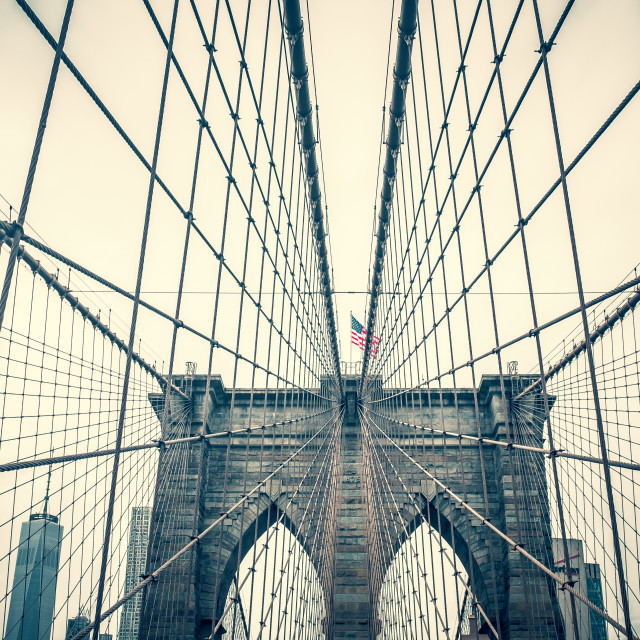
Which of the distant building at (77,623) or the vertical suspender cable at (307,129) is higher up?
the vertical suspender cable at (307,129)

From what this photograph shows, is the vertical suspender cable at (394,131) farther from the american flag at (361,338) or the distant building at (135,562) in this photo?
the distant building at (135,562)

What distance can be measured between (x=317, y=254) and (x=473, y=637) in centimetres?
962

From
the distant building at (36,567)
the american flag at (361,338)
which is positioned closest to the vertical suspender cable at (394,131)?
the american flag at (361,338)

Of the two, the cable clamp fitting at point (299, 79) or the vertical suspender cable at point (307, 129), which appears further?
the cable clamp fitting at point (299, 79)

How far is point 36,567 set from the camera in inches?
302

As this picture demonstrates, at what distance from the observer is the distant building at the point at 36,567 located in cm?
477

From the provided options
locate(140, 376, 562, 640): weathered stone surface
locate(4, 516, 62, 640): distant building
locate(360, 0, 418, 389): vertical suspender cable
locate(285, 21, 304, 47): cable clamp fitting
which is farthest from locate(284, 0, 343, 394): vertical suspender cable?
locate(4, 516, 62, 640): distant building

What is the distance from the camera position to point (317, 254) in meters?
14.0

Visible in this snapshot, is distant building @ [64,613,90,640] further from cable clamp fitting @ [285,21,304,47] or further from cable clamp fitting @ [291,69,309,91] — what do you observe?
cable clamp fitting @ [291,69,309,91]

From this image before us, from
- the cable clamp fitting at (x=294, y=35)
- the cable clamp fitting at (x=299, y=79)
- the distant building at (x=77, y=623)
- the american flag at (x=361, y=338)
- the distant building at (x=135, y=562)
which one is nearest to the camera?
the distant building at (x=77, y=623)

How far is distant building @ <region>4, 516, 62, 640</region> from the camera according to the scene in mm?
4766

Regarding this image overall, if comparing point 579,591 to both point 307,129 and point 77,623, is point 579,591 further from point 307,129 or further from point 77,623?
point 307,129

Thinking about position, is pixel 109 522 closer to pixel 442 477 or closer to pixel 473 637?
pixel 473 637

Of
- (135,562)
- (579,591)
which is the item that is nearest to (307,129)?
(579,591)
